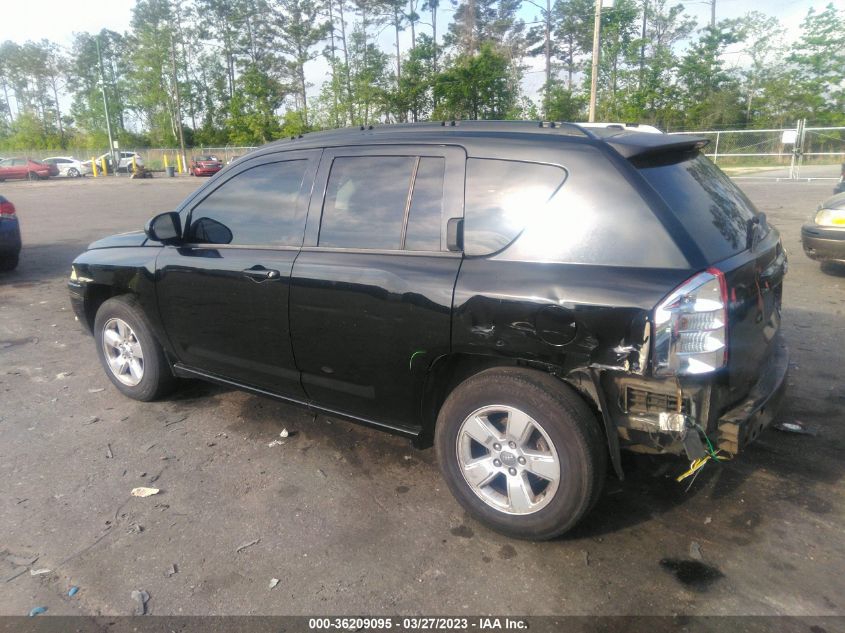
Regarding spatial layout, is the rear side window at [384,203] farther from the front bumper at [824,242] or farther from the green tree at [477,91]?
the green tree at [477,91]

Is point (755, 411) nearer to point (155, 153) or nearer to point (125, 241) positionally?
point (125, 241)

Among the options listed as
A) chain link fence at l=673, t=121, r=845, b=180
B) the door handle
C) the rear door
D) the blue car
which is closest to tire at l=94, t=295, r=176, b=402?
the door handle

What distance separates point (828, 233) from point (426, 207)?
6.49 m

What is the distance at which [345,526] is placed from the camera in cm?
312

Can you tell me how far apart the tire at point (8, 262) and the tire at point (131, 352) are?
234 inches

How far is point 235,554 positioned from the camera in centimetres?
293

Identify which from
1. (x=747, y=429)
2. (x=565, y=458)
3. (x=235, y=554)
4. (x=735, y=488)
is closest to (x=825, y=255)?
(x=735, y=488)

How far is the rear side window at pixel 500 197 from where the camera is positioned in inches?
113

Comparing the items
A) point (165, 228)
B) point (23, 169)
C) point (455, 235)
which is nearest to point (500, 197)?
point (455, 235)

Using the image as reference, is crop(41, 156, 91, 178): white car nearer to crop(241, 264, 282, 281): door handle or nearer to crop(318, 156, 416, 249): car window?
crop(241, 264, 282, 281): door handle

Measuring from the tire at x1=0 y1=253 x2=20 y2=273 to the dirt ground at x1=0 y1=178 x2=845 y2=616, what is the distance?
5.91 metres

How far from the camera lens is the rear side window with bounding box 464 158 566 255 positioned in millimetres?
2879

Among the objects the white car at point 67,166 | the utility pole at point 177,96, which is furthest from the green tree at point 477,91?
the utility pole at point 177,96

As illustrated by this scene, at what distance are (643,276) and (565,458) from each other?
84 centimetres
